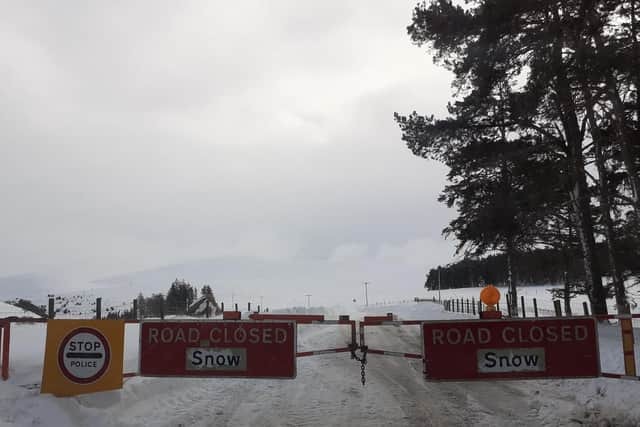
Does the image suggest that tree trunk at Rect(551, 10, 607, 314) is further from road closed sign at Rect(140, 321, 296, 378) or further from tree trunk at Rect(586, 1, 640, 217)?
road closed sign at Rect(140, 321, 296, 378)

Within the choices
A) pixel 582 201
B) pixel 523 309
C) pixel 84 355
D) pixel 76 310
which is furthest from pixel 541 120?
pixel 76 310

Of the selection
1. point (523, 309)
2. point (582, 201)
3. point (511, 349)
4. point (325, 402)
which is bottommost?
point (325, 402)

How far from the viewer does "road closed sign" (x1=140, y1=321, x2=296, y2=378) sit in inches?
295

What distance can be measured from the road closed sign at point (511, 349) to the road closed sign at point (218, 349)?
81.6 inches

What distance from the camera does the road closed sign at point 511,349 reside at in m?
7.09

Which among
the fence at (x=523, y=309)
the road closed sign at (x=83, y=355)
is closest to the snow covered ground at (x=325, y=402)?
the road closed sign at (x=83, y=355)

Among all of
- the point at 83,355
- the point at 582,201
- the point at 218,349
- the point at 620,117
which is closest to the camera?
the point at 218,349

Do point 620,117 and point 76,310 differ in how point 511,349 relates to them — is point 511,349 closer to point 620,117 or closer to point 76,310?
point 620,117

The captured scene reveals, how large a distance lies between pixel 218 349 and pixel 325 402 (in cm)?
199

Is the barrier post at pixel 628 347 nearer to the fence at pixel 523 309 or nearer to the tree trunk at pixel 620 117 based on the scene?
the fence at pixel 523 309

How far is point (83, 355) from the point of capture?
7719 mm

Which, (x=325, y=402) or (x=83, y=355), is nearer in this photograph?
(x=83, y=355)

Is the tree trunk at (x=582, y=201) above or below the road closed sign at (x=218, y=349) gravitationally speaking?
above

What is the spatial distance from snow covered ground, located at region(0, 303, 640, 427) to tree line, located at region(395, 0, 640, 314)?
6073 millimetres
